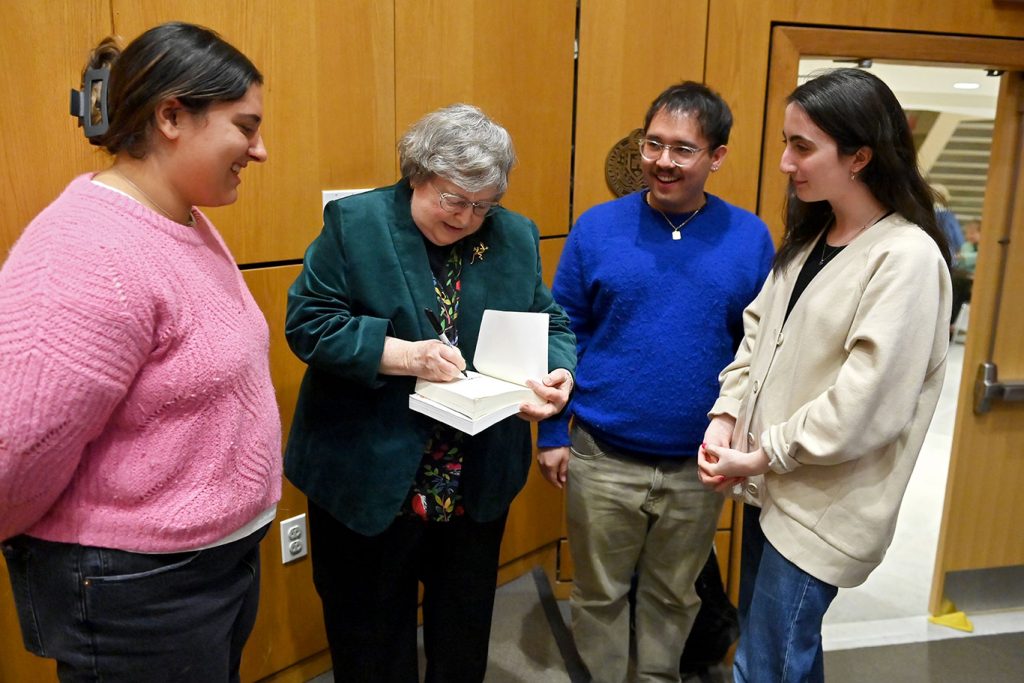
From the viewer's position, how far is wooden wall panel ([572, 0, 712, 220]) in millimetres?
2434

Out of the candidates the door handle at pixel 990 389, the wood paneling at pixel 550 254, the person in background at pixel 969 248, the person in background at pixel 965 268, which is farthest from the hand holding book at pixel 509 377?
the person in background at pixel 969 248

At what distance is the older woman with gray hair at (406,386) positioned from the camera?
4.64 ft

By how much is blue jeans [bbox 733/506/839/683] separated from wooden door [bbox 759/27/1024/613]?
55.7 inches

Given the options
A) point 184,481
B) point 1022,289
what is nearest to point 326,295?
point 184,481

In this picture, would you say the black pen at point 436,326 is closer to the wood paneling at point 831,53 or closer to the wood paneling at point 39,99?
the wood paneling at point 39,99

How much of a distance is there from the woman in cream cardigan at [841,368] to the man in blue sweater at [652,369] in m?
0.31

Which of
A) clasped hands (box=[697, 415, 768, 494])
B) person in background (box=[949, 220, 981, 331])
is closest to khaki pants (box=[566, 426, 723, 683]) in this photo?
clasped hands (box=[697, 415, 768, 494])

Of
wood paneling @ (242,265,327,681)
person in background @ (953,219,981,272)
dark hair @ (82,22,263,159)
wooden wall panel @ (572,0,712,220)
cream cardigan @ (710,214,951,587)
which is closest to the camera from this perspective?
dark hair @ (82,22,263,159)

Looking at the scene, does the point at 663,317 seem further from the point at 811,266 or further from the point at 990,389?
the point at 990,389

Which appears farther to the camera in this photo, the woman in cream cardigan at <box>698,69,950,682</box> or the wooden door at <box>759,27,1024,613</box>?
the wooden door at <box>759,27,1024,613</box>

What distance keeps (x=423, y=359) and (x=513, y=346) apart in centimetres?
19

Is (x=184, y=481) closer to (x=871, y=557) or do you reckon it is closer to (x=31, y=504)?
(x=31, y=504)

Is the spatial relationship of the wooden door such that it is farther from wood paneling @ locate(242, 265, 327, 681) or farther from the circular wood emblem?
wood paneling @ locate(242, 265, 327, 681)

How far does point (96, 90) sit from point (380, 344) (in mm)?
589
